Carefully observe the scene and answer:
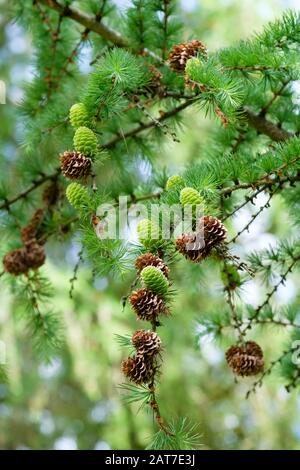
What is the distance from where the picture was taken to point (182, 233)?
→ 109cm

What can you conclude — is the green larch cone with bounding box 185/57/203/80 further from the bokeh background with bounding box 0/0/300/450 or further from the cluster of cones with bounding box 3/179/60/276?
the bokeh background with bounding box 0/0/300/450

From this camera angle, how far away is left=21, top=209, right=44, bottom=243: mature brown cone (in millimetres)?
1709

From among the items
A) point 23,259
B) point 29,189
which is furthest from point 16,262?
point 29,189

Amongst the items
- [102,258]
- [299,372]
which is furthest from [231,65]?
[299,372]

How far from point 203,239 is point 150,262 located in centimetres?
10

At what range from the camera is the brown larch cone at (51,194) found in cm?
181

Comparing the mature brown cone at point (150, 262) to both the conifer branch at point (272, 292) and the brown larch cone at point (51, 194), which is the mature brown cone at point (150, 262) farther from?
the brown larch cone at point (51, 194)

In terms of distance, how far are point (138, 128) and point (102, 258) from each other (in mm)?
699

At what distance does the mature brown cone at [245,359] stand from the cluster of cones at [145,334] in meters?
0.37

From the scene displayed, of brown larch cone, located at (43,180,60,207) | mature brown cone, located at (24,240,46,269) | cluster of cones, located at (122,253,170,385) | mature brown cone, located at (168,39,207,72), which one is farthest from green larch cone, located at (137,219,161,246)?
brown larch cone, located at (43,180,60,207)

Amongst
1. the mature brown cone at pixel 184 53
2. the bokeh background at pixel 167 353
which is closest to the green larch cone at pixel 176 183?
the mature brown cone at pixel 184 53

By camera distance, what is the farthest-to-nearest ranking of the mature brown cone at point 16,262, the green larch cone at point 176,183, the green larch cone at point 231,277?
the mature brown cone at point 16,262 → the green larch cone at point 231,277 → the green larch cone at point 176,183

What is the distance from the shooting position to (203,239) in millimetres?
1057

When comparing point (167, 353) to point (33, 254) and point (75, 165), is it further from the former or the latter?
point (75, 165)
